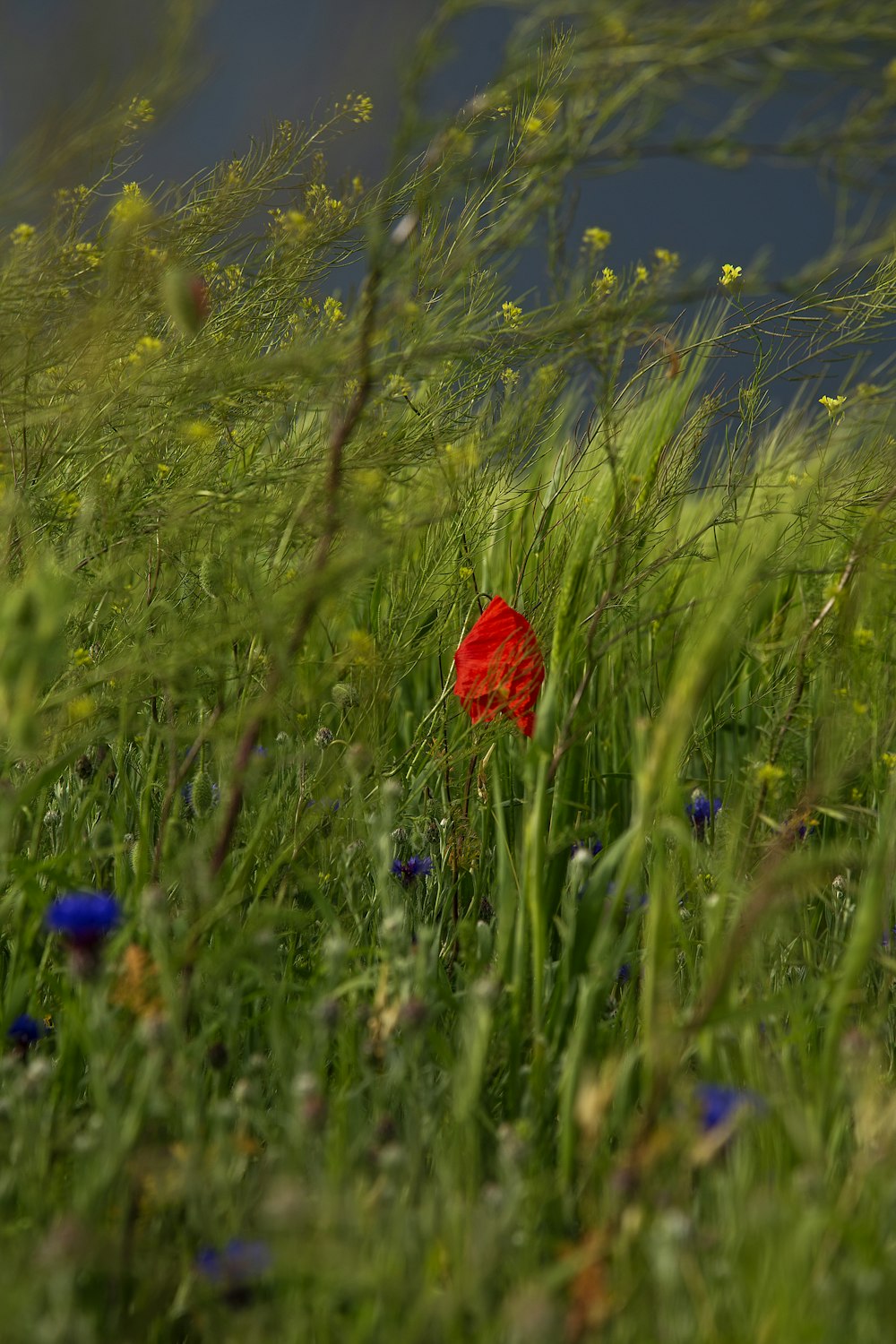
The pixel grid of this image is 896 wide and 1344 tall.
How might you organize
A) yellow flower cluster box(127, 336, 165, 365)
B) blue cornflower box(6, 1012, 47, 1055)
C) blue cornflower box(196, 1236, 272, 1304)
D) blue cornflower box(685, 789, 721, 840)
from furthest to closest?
blue cornflower box(685, 789, 721, 840)
yellow flower cluster box(127, 336, 165, 365)
blue cornflower box(6, 1012, 47, 1055)
blue cornflower box(196, 1236, 272, 1304)

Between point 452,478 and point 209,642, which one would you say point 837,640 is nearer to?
point 452,478

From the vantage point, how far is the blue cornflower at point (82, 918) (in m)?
0.72

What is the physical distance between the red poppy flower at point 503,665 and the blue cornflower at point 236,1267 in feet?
2.09

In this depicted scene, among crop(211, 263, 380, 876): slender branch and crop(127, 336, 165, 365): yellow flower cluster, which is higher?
crop(127, 336, 165, 365): yellow flower cluster

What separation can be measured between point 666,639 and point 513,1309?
123 cm

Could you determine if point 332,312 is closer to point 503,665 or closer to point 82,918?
point 503,665

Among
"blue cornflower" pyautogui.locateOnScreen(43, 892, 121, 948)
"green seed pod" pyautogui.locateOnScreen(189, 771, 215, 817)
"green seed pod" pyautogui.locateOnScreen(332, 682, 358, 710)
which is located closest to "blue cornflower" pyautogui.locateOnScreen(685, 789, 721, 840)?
"green seed pod" pyautogui.locateOnScreen(332, 682, 358, 710)

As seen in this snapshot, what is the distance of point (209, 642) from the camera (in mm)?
911

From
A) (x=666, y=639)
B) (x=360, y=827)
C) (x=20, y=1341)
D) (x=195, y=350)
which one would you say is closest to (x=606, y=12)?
(x=195, y=350)

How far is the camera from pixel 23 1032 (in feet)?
3.05

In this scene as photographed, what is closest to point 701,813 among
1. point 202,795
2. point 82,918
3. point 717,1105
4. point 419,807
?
point 419,807

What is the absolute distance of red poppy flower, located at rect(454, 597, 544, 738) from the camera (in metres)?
1.23

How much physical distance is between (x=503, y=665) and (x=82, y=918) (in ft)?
1.96

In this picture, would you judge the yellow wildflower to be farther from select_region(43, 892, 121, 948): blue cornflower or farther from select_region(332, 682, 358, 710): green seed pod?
select_region(43, 892, 121, 948): blue cornflower
